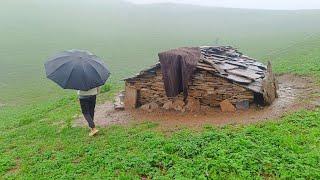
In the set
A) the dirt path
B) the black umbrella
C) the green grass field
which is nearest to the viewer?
the green grass field

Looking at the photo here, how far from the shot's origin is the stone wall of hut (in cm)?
1779

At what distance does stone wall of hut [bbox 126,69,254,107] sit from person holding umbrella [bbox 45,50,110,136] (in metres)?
3.73

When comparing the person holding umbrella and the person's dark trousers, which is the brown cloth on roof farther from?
the person's dark trousers

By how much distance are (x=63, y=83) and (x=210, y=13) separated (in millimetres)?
87825

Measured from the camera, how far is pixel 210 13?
100000 millimetres

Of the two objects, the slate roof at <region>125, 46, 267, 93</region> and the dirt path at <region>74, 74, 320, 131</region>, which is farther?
the slate roof at <region>125, 46, 267, 93</region>

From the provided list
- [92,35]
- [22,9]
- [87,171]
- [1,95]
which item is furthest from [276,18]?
[87,171]

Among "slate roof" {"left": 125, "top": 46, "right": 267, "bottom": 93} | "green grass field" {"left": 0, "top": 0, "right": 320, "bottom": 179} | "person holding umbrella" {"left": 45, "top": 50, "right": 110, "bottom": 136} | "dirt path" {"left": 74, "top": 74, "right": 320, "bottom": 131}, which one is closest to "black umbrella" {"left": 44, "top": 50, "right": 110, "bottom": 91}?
"person holding umbrella" {"left": 45, "top": 50, "right": 110, "bottom": 136}

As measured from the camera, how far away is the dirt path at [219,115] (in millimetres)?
16312

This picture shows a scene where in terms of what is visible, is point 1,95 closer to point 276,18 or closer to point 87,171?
point 87,171

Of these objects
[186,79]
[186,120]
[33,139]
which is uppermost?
[186,79]

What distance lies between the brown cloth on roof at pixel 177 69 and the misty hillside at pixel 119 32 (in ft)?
67.6

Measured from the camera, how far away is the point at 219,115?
17.4 metres

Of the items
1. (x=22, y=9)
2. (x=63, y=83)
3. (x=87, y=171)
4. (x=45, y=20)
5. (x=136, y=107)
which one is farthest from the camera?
(x=22, y=9)
